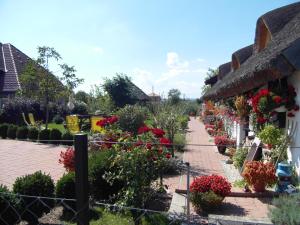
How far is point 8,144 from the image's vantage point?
1407 cm

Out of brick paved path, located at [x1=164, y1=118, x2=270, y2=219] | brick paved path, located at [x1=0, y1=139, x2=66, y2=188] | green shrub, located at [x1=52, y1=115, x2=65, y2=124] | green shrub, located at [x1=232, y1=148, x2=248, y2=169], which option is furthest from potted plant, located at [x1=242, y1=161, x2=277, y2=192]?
green shrub, located at [x1=52, y1=115, x2=65, y2=124]

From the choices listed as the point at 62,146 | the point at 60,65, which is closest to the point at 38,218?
the point at 62,146

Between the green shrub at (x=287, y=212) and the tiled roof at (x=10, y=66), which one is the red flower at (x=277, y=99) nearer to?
the green shrub at (x=287, y=212)

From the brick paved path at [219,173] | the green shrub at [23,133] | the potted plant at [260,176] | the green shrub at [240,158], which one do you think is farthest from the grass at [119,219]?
the green shrub at [23,133]

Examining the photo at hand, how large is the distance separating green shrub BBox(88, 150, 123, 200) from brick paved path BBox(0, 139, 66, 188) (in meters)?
2.56

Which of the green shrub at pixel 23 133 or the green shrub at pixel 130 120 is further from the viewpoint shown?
the green shrub at pixel 23 133

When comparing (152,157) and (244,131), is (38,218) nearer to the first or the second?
(152,157)

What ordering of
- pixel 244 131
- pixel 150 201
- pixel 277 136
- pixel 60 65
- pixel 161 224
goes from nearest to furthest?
pixel 161 224 < pixel 150 201 < pixel 277 136 < pixel 244 131 < pixel 60 65

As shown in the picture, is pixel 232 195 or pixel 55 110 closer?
pixel 232 195

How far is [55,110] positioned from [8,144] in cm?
1282

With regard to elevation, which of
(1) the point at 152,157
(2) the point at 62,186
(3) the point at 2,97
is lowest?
(2) the point at 62,186

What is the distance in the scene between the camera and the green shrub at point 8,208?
454 cm

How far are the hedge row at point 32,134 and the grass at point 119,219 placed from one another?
860 cm

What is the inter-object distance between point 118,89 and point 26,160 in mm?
17021
